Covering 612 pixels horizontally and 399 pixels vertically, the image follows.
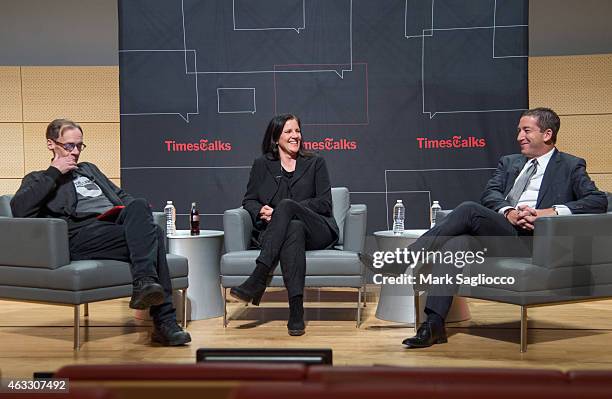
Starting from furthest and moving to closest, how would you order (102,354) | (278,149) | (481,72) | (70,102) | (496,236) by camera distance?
(70,102), (481,72), (278,149), (496,236), (102,354)

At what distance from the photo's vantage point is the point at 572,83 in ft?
18.7

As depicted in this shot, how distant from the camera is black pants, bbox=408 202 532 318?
381 centimetres

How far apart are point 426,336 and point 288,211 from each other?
1.06 metres

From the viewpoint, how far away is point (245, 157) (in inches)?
215

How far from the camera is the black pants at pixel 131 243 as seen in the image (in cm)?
387

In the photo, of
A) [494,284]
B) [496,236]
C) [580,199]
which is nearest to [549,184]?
[580,199]

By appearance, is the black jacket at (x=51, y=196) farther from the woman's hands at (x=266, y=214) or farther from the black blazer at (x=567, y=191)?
the black blazer at (x=567, y=191)

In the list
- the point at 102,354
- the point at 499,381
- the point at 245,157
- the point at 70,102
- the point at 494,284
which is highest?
the point at 70,102

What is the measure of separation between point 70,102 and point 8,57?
2.40 ft

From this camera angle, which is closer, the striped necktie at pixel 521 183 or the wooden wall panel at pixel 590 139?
the striped necktie at pixel 521 183

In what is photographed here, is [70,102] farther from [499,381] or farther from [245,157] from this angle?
[499,381]

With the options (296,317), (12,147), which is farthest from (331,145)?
(12,147)

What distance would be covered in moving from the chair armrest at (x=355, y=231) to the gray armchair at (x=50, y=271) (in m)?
1.32

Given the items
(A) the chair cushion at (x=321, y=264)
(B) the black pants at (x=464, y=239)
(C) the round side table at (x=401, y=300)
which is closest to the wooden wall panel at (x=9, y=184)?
(A) the chair cushion at (x=321, y=264)
